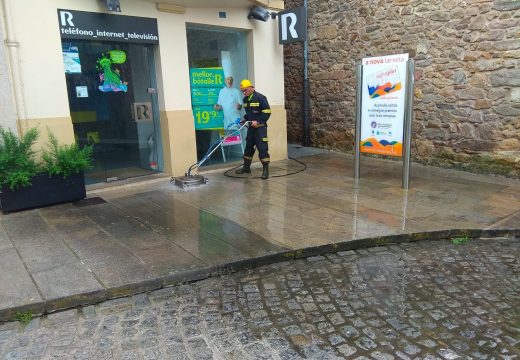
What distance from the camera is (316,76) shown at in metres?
11.4

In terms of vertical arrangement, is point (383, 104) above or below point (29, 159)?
above

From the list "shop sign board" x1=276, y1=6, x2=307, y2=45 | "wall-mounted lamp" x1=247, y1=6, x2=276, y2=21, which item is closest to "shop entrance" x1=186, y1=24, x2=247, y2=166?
"wall-mounted lamp" x1=247, y1=6, x2=276, y2=21

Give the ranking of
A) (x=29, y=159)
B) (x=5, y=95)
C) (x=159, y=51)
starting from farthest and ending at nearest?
(x=159, y=51)
(x=5, y=95)
(x=29, y=159)

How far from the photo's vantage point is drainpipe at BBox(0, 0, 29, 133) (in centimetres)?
607

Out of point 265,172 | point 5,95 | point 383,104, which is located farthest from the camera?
point 265,172

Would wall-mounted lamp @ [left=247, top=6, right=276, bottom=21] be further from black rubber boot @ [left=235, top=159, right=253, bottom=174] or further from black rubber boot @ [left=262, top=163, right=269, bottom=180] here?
black rubber boot @ [left=262, top=163, right=269, bottom=180]

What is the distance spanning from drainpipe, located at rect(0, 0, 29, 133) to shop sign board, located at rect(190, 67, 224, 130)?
3064mm

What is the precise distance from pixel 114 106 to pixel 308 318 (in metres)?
5.73

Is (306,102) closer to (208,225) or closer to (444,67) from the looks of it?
(444,67)

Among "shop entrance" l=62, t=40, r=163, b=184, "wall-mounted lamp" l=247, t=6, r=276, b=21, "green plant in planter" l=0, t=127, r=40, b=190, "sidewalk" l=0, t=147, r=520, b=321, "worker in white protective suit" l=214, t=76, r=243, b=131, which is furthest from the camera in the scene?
"worker in white protective suit" l=214, t=76, r=243, b=131

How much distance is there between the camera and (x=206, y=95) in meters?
8.68

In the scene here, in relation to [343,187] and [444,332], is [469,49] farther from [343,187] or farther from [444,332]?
[444,332]

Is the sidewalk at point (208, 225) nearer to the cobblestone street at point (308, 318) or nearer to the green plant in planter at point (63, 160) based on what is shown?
the cobblestone street at point (308, 318)

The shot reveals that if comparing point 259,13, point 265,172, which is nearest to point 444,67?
point 259,13
